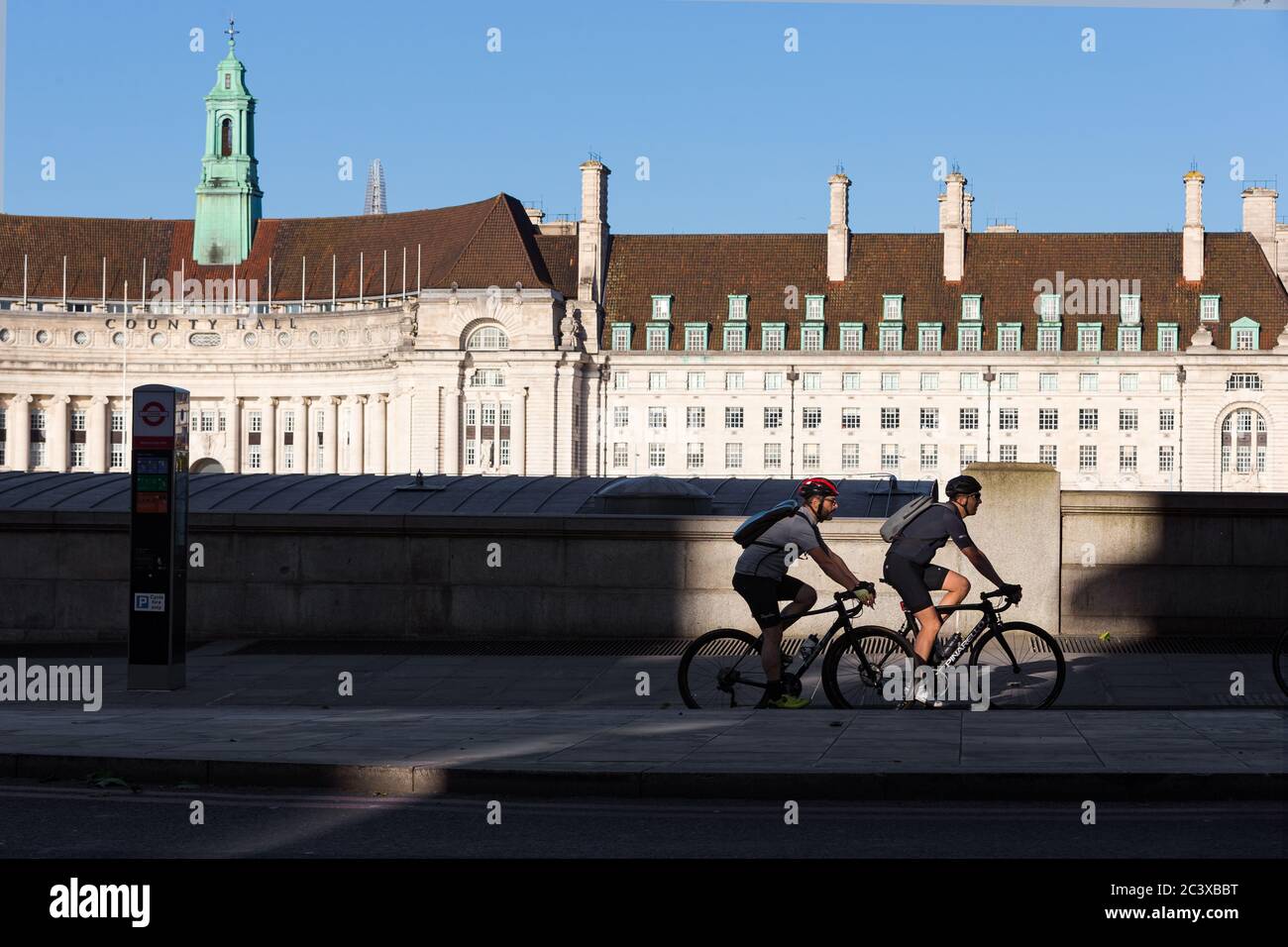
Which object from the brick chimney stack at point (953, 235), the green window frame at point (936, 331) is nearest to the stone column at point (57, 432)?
the green window frame at point (936, 331)

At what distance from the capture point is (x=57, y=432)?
504 ft

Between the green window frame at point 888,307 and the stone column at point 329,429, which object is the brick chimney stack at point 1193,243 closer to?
the green window frame at point 888,307

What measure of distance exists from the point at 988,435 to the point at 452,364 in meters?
37.6

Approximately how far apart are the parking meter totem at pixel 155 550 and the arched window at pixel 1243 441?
115 metres

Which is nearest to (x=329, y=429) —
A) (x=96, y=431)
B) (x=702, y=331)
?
(x=96, y=431)

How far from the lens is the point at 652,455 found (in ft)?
437

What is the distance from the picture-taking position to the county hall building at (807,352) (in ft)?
424

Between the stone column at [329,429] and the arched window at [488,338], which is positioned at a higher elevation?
the arched window at [488,338]

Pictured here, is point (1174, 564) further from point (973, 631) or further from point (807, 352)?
point (807, 352)

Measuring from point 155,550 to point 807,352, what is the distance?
115600 millimetres

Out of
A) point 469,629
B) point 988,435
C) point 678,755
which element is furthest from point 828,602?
point 988,435

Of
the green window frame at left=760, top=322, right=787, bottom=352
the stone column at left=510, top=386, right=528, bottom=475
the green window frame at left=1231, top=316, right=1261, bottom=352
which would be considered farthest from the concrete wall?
the green window frame at left=760, top=322, right=787, bottom=352

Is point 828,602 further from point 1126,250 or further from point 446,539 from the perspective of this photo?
point 1126,250

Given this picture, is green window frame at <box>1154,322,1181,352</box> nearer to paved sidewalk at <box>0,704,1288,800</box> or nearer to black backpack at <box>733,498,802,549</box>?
paved sidewalk at <box>0,704,1288,800</box>
